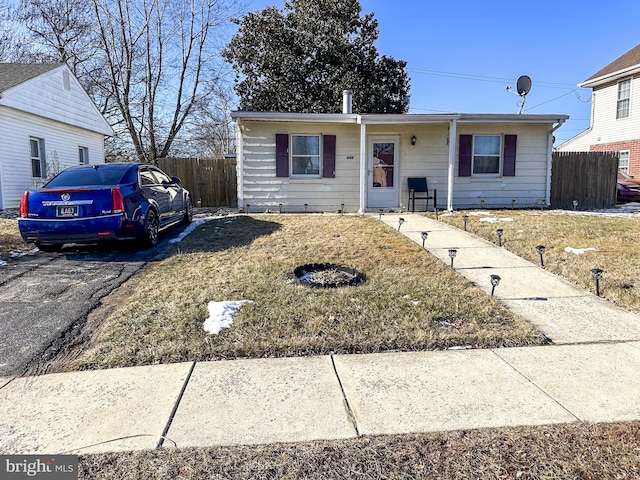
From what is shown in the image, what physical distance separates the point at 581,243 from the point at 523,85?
29.8 feet

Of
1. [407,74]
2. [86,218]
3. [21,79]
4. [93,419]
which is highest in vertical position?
[407,74]

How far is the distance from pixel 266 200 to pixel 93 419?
32.4ft

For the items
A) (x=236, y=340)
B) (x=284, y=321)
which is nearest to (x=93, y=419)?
(x=236, y=340)

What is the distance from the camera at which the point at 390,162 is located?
40.1ft

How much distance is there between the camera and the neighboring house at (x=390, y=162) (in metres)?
11.7

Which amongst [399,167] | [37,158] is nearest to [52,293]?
[399,167]

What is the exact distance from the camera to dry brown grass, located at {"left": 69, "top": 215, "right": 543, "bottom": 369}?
3.34 meters

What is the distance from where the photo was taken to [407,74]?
22641 millimetres

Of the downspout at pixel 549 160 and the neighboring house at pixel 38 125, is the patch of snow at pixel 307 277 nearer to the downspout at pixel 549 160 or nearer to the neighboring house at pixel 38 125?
the downspout at pixel 549 160

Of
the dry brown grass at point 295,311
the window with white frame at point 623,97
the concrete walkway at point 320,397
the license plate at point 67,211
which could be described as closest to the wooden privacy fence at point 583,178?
the window with white frame at point 623,97

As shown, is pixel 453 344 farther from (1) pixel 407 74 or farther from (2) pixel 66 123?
(1) pixel 407 74

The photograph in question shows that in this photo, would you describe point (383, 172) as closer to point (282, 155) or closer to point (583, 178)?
point (282, 155)

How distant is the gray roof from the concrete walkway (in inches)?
495

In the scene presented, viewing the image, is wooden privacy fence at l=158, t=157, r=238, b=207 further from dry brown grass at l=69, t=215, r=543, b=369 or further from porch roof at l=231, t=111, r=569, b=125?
dry brown grass at l=69, t=215, r=543, b=369
